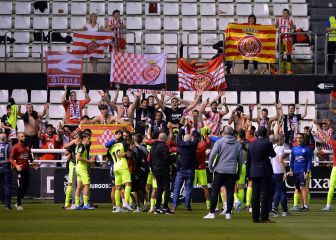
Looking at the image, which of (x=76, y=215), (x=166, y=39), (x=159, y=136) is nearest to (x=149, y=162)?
(x=159, y=136)

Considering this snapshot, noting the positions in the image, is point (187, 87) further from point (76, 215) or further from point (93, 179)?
point (76, 215)

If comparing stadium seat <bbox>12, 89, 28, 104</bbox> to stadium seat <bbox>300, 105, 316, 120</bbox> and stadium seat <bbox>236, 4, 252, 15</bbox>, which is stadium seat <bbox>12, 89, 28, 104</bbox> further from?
stadium seat <bbox>300, 105, 316, 120</bbox>

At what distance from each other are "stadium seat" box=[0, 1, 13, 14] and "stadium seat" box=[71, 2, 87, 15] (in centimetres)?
221

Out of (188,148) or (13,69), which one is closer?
(188,148)

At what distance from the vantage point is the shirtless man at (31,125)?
3266 centimetres

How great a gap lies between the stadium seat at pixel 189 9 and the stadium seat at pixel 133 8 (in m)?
1.60

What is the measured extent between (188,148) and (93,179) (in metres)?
5.60

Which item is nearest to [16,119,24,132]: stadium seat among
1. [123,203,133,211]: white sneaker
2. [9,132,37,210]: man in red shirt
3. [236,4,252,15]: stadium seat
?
[9,132,37,210]: man in red shirt

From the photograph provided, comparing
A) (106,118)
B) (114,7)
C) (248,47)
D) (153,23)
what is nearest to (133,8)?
(114,7)

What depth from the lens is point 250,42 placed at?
3478cm

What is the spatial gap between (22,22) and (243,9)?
26.2 ft

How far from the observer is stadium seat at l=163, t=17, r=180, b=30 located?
129 feet

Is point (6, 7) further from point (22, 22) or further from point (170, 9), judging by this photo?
point (170, 9)

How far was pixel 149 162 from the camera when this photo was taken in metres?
27.0
